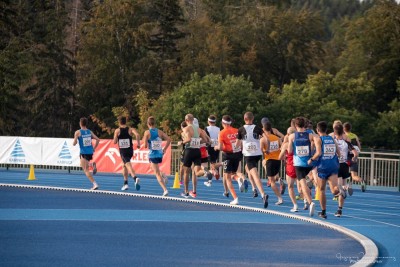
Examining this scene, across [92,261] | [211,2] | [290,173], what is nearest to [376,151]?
[290,173]

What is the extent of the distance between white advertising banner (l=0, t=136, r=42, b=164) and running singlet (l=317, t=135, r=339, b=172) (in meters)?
22.6

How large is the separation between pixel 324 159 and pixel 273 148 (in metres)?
3.87

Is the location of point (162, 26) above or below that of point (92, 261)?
above

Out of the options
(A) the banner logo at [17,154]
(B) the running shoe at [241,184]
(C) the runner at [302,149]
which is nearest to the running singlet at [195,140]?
(B) the running shoe at [241,184]

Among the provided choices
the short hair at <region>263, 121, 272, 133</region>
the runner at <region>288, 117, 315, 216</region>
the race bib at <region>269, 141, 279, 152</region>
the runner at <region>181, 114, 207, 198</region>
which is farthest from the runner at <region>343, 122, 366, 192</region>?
the runner at <region>288, 117, 315, 216</region>

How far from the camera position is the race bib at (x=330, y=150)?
862 inches

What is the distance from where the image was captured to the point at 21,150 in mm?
43688

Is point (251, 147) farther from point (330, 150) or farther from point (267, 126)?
point (330, 150)

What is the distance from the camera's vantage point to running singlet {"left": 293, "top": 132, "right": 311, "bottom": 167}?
Result: 22578 mm

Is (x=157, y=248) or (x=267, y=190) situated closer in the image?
(x=157, y=248)

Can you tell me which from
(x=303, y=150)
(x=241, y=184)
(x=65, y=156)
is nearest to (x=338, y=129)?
(x=303, y=150)

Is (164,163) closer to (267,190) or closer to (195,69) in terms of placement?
(267,190)

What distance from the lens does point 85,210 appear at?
24.4m

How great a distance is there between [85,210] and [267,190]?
37.0ft
